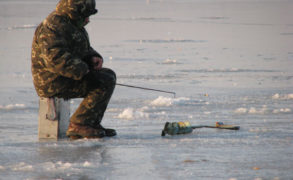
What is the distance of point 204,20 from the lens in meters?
23.6

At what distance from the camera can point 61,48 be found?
5891 mm

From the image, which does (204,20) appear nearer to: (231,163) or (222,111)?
(222,111)

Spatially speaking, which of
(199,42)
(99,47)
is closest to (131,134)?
(99,47)

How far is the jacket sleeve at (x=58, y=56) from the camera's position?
5.86 m

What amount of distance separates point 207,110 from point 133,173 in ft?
10.6

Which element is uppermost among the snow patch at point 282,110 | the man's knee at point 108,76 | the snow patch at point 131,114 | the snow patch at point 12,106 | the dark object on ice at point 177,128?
the man's knee at point 108,76

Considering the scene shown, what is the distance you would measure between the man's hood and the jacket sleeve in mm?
233

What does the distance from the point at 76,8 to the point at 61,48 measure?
1.25ft

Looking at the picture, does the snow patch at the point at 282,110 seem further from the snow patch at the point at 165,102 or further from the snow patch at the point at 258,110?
the snow patch at the point at 165,102

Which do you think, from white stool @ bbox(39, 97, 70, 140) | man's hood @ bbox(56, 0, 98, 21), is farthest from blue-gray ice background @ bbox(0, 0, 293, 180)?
man's hood @ bbox(56, 0, 98, 21)

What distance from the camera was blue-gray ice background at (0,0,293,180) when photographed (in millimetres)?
4914

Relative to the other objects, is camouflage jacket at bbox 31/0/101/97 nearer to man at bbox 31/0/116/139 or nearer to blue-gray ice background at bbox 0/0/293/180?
man at bbox 31/0/116/139

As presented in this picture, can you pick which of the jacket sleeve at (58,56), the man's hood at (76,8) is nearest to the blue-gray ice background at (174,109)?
the jacket sleeve at (58,56)

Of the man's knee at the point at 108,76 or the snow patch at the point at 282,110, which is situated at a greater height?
the man's knee at the point at 108,76
